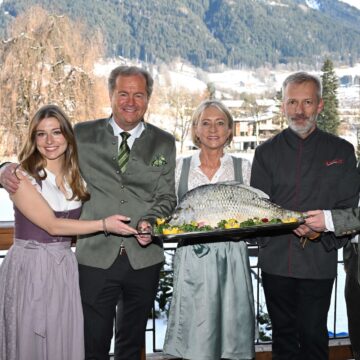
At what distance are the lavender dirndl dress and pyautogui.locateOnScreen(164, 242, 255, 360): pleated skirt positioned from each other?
42 centimetres

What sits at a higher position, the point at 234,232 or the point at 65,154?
the point at 65,154

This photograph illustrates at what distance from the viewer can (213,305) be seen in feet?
7.21

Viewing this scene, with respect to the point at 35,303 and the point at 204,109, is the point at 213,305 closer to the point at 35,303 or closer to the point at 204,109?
the point at 35,303

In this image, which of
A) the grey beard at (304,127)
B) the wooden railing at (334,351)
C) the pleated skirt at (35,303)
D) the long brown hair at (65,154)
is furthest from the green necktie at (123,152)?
the wooden railing at (334,351)

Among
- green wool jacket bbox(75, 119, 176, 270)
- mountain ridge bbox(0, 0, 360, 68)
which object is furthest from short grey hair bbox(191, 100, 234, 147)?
mountain ridge bbox(0, 0, 360, 68)

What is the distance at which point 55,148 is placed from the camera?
2074mm

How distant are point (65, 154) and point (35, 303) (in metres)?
0.59

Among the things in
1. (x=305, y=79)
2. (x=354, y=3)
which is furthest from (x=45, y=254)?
(x=354, y=3)

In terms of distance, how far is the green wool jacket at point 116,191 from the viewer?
7.23 feet

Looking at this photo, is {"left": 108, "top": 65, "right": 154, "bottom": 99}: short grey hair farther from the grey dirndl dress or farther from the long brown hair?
the grey dirndl dress

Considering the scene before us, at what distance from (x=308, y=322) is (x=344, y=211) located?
492 mm

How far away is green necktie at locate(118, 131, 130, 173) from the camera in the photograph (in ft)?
7.35

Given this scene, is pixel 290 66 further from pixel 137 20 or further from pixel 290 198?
pixel 290 198

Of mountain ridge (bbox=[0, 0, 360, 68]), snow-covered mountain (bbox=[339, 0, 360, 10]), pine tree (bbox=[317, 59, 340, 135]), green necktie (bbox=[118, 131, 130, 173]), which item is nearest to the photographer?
green necktie (bbox=[118, 131, 130, 173])
